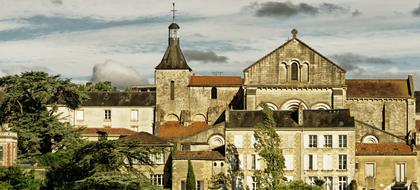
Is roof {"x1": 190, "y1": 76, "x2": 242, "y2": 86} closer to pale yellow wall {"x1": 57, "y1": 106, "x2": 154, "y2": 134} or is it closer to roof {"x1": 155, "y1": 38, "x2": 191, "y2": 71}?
roof {"x1": 155, "y1": 38, "x2": 191, "y2": 71}

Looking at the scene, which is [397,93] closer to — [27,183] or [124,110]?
[124,110]

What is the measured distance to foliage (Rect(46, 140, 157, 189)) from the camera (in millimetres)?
58875

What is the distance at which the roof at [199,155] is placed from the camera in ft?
246

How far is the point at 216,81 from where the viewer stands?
94.1m

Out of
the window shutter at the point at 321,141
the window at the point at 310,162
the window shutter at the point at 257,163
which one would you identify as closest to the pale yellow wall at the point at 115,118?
the window shutter at the point at 257,163

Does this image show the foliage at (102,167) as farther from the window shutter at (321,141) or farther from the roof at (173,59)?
the roof at (173,59)

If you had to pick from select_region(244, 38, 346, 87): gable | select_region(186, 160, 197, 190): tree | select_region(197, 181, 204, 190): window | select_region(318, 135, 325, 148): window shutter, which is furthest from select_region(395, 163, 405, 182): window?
select_region(186, 160, 197, 190): tree

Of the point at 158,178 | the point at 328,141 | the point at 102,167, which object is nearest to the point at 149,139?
the point at 158,178

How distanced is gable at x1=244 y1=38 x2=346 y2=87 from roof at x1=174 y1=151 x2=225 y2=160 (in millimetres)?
13136

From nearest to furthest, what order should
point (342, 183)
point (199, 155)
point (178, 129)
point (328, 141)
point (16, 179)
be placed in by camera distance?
point (16, 179), point (199, 155), point (342, 183), point (328, 141), point (178, 129)

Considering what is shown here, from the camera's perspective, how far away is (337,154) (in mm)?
75750

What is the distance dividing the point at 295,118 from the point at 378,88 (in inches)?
548

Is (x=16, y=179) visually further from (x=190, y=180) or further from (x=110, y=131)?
(x=110, y=131)

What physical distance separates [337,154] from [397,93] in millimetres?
15107
